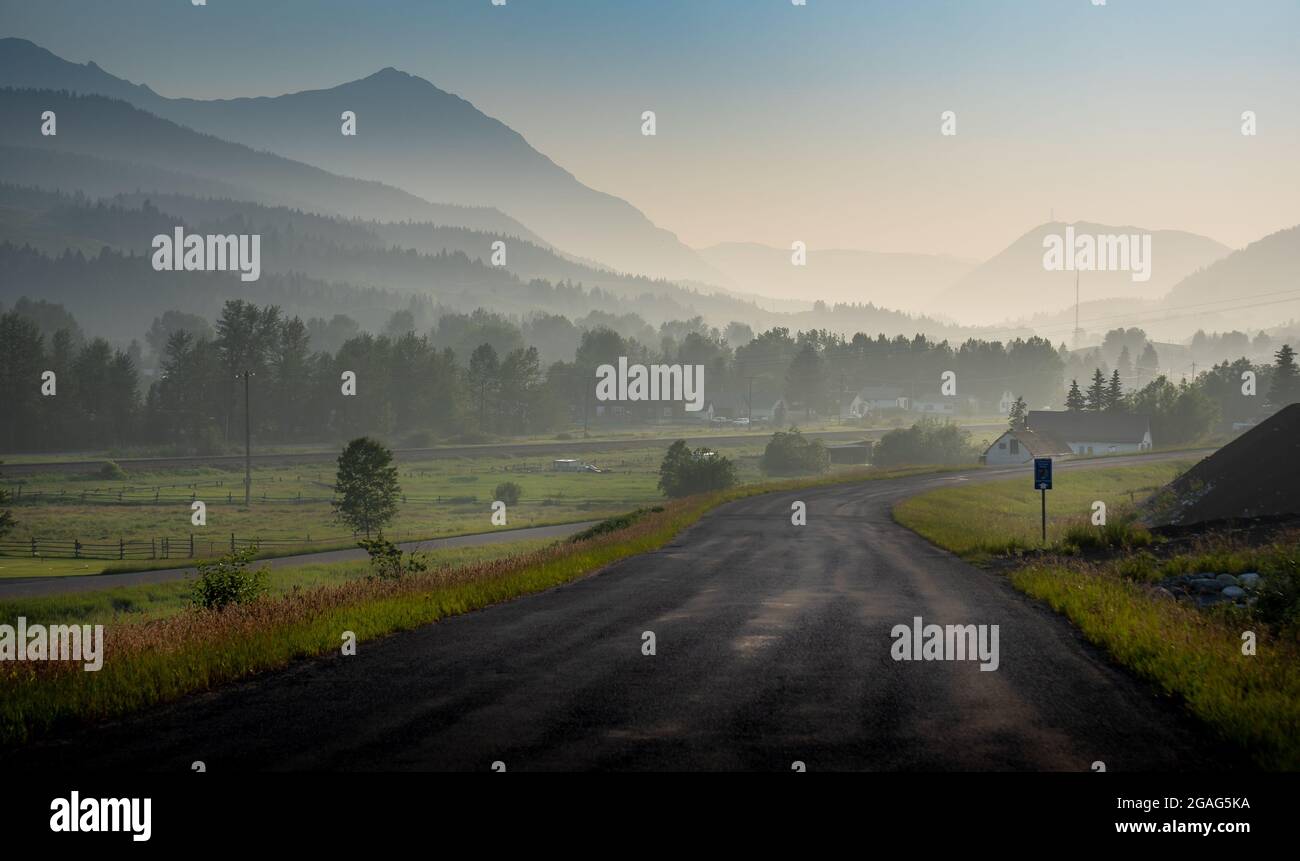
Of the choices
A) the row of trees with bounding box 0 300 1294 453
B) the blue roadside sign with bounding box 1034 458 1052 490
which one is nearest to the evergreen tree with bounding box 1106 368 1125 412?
the row of trees with bounding box 0 300 1294 453

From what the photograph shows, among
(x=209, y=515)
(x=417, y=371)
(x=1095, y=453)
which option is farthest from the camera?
(x=417, y=371)

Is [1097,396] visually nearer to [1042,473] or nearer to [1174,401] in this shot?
[1174,401]

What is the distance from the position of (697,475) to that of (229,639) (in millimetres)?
74095

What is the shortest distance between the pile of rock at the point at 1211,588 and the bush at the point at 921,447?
98777 mm

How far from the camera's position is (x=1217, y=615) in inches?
613

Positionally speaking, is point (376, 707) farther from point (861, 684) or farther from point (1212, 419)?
point (1212, 419)

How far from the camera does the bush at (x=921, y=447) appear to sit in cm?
11775

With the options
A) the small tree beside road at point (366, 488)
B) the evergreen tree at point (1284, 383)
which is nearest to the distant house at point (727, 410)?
the evergreen tree at point (1284, 383)

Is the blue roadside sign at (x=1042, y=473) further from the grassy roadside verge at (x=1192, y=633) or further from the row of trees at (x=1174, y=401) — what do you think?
the row of trees at (x=1174, y=401)

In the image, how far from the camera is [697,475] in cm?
8612

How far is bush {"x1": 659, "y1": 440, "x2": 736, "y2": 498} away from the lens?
282 feet
